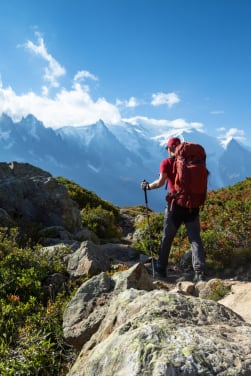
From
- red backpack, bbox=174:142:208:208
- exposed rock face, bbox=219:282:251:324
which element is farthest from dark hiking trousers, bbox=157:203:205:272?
exposed rock face, bbox=219:282:251:324

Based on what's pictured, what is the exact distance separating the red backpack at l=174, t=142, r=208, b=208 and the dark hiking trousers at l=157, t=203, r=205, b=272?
40 cm

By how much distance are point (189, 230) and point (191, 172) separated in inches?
60.5

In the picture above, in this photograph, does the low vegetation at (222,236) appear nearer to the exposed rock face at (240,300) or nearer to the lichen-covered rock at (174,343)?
the exposed rock face at (240,300)

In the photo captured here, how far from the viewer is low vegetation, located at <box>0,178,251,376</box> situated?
4.85 meters

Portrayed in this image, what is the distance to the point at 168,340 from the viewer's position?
9.16ft

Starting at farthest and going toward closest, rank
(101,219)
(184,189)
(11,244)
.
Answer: (101,219) → (11,244) → (184,189)

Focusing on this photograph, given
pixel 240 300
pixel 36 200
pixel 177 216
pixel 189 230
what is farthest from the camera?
pixel 36 200

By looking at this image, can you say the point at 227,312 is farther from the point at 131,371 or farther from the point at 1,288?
the point at 1,288

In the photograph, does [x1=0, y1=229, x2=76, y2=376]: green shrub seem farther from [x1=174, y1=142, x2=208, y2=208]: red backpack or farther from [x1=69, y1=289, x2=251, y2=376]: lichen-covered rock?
[x1=174, y1=142, x2=208, y2=208]: red backpack

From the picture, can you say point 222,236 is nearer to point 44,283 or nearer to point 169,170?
point 169,170

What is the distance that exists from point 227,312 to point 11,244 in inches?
256

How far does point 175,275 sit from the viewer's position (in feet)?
32.7

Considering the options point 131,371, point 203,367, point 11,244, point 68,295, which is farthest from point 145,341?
point 11,244

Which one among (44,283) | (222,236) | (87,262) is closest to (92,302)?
(87,262)
